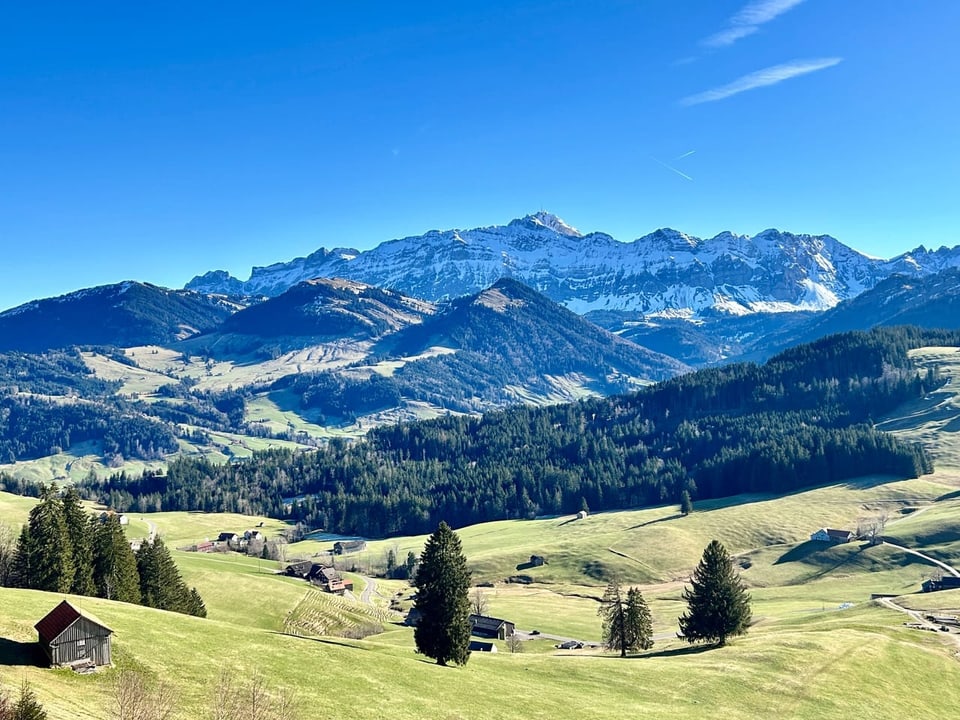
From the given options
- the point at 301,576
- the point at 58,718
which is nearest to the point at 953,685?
the point at 58,718

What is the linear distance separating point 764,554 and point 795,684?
129474 millimetres

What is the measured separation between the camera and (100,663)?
172ft

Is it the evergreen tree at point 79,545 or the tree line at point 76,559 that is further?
the evergreen tree at point 79,545

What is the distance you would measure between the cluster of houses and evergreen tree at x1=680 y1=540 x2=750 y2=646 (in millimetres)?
94588

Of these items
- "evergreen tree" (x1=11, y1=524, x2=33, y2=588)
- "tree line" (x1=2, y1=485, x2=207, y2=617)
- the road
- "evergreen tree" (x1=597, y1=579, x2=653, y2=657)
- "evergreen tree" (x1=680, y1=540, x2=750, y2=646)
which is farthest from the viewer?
the road

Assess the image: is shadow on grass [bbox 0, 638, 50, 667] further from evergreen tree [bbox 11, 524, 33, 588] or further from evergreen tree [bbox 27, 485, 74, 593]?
evergreen tree [bbox 11, 524, 33, 588]

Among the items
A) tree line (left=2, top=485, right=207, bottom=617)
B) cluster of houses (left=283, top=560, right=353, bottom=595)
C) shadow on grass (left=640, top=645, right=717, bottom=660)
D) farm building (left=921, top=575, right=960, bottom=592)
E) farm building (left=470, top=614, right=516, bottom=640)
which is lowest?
farm building (left=921, top=575, right=960, bottom=592)

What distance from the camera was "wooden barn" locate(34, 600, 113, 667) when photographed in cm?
5078

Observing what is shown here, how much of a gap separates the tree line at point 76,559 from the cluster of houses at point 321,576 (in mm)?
75030

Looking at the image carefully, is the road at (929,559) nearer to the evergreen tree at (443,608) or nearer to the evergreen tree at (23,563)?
the evergreen tree at (443,608)

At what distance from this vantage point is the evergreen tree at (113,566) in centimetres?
8712

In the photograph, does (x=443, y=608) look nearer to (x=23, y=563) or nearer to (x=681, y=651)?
(x=681, y=651)

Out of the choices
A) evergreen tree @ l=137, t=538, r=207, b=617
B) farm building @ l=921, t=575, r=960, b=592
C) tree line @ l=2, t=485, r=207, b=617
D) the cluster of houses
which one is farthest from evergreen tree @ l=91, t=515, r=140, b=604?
farm building @ l=921, t=575, r=960, b=592

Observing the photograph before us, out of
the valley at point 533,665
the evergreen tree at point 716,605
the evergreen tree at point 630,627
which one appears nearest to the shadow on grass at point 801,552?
the valley at point 533,665
